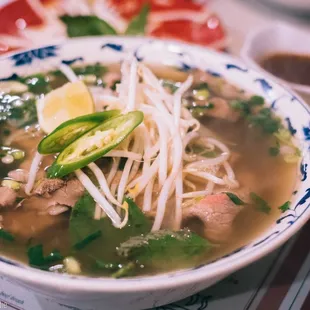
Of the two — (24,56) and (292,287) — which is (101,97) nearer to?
(24,56)

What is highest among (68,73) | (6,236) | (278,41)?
(278,41)

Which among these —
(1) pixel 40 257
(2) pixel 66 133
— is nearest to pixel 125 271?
(1) pixel 40 257

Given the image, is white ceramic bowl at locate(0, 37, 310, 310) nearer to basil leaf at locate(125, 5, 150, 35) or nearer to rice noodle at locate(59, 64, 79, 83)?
rice noodle at locate(59, 64, 79, 83)

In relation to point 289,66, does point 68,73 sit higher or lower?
lower

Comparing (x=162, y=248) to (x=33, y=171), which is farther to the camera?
(x=33, y=171)

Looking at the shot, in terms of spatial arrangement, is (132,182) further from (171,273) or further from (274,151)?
(274,151)

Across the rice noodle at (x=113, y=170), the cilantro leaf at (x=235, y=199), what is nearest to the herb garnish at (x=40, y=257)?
the rice noodle at (x=113, y=170)
